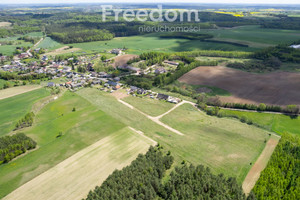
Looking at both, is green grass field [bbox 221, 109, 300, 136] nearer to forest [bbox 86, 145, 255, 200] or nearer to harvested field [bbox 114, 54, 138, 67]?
forest [bbox 86, 145, 255, 200]

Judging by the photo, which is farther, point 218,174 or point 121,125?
point 121,125

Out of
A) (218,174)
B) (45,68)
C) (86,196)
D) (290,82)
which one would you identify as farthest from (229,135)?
(45,68)

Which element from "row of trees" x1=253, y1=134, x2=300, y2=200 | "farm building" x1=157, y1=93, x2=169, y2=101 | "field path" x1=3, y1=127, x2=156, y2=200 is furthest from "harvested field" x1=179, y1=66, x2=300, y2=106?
"field path" x1=3, y1=127, x2=156, y2=200

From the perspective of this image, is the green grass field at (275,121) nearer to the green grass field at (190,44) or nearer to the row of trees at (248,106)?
the row of trees at (248,106)

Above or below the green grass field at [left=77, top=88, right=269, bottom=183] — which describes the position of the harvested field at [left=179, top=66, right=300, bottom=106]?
above

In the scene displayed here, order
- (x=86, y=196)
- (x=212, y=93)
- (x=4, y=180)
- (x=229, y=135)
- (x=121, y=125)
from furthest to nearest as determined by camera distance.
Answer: (x=212, y=93), (x=121, y=125), (x=229, y=135), (x=4, y=180), (x=86, y=196)

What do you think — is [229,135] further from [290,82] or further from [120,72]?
[120,72]

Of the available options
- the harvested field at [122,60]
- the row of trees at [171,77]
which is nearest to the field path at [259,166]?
the row of trees at [171,77]
